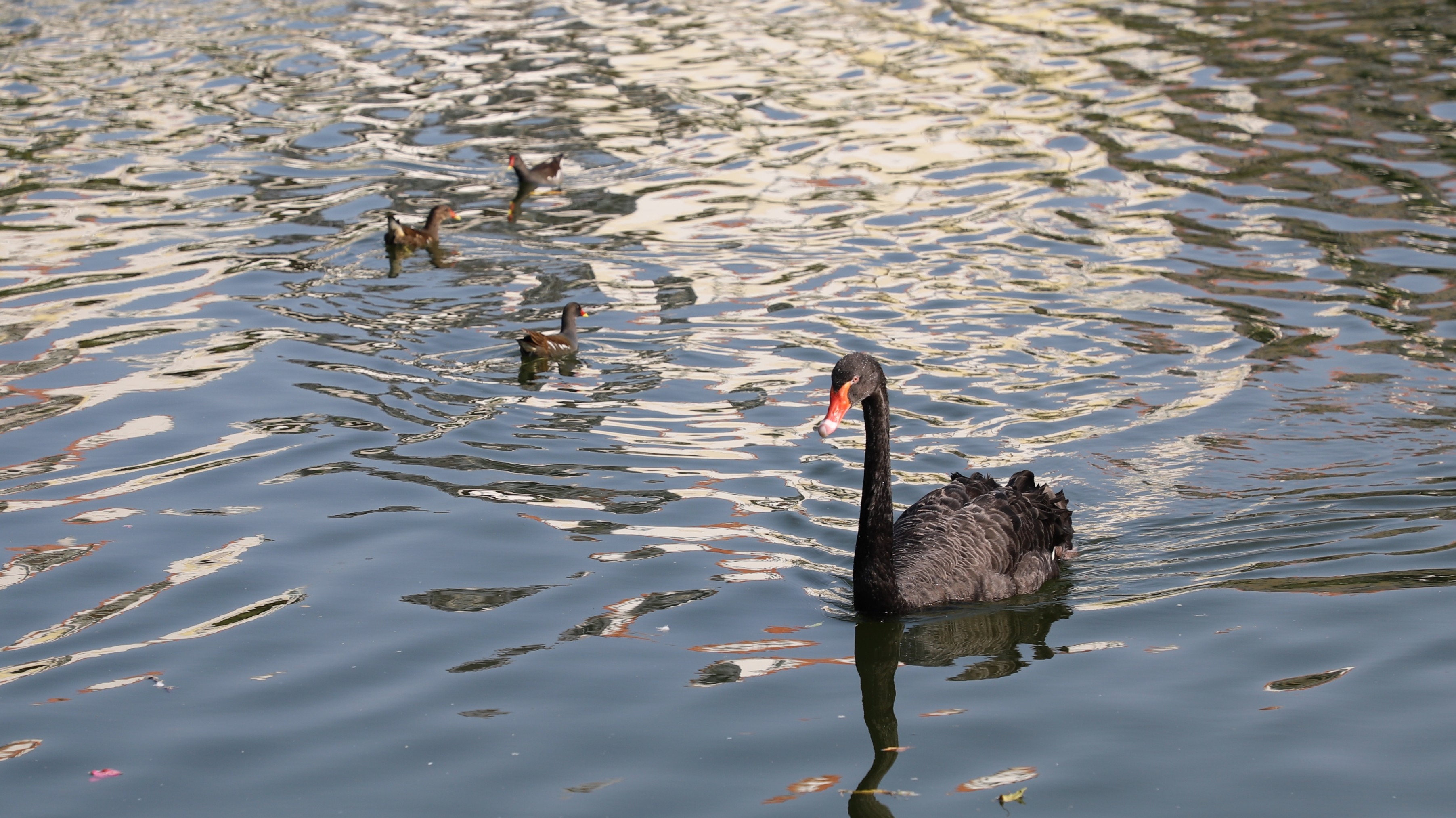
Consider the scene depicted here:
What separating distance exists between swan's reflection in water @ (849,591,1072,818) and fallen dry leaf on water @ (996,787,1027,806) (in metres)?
0.54

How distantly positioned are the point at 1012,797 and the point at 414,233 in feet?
31.0

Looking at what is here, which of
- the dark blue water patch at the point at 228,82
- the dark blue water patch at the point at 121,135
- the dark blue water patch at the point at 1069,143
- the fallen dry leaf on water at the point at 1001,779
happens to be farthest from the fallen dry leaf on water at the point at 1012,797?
the dark blue water patch at the point at 228,82

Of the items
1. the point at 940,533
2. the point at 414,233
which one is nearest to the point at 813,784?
the point at 940,533

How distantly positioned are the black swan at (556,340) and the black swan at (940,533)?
384cm

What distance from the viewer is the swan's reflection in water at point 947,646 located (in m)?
6.18

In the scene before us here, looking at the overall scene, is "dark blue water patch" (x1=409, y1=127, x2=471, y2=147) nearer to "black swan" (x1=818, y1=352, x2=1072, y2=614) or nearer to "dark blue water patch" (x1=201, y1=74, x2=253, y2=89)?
"dark blue water patch" (x1=201, y1=74, x2=253, y2=89)

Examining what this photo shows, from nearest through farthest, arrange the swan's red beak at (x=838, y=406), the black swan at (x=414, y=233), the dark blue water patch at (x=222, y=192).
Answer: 1. the swan's red beak at (x=838, y=406)
2. the black swan at (x=414, y=233)
3. the dark blue water patch at (x=222, y=192)

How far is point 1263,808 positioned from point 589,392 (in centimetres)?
631

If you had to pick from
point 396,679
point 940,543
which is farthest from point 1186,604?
point 396,679

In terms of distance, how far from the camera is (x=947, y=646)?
271 inches

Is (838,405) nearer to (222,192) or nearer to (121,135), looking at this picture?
(222,192)

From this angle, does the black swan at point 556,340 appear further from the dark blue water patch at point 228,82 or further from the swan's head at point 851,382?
the dark blue water patch at point 228,82

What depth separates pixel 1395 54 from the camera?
19688 mm

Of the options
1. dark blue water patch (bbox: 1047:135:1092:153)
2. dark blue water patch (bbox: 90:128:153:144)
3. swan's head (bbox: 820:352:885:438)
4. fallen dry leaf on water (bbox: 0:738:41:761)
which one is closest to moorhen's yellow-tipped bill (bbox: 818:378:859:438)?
→ swan's head (bbox: 820:352:885:438)
